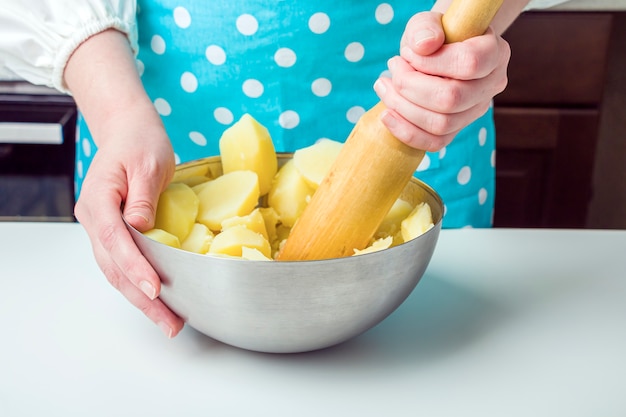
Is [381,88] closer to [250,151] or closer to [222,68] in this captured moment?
[250,151]

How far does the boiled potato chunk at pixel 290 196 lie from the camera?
675mm

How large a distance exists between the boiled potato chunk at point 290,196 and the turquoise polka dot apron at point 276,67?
287 millimetres

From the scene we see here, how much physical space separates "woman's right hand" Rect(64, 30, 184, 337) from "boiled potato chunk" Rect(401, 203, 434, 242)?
207 millimetres

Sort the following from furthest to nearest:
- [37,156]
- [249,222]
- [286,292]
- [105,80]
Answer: [37,156] → [105,80] → [249,222] → [286,292]

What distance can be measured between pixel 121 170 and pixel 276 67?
35 cm

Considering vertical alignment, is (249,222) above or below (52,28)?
below

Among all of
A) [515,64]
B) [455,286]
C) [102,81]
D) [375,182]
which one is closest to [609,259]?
Result: [455,286]

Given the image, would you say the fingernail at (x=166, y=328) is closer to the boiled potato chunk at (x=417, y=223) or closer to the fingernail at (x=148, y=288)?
the fingernail at (x=148, y=288)

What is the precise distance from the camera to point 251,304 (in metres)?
0.52

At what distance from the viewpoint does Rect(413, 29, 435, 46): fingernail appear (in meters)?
0.54

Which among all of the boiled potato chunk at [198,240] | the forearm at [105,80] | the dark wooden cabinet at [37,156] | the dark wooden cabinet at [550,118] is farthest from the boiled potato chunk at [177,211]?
the dark wooden cabinet at [550,118]

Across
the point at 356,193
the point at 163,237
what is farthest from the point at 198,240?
the point at 356,193

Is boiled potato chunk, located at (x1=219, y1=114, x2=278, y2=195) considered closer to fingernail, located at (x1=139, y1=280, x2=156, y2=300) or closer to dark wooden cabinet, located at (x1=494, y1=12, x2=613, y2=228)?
fingernail, located at (x1=139, y1=280, x2=156, y2=300)

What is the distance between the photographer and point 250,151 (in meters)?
0.67
